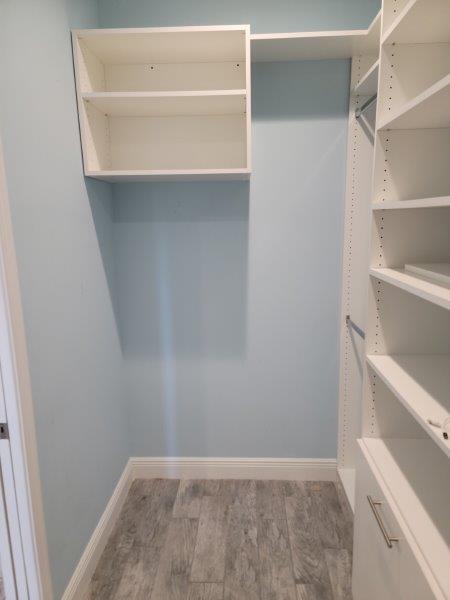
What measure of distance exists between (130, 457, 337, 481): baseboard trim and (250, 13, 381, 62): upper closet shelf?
7.28ft

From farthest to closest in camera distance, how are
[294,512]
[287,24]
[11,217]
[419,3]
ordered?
1. [294,512]
2. [287,24]
3. [11,217]
4. [419,3]

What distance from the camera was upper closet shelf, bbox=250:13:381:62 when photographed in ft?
5.71

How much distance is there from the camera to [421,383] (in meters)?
1.24

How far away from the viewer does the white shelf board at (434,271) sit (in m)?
1.08

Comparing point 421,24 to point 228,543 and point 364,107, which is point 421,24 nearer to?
point 364,107

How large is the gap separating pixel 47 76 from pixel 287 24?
1.20 meters

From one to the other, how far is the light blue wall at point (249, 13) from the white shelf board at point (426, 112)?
1043 mm

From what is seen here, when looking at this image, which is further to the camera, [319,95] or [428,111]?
[319,95]

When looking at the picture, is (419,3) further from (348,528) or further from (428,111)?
(348,528)

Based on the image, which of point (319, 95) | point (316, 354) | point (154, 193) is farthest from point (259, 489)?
point (319, 95)

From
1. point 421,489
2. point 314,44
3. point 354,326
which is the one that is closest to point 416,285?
point 421,489

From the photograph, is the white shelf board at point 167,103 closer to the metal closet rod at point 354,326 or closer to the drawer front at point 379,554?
the metal closet rod at point 354,326

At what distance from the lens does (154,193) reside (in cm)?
218

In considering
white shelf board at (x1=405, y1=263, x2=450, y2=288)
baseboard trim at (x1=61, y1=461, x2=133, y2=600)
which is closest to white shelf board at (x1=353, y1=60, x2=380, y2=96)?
white shelf board at (x1=405, y1=263, x2=450, y2=288)
